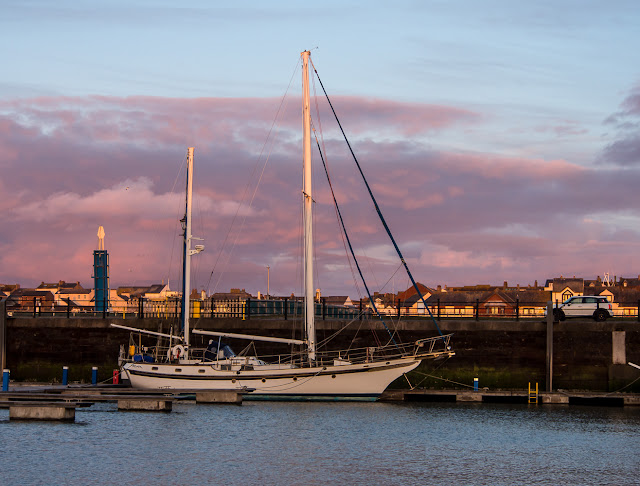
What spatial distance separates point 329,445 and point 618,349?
17418 millimetres

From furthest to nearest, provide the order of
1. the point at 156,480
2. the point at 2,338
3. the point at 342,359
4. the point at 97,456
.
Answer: the point at 2,338 < the point at 342,359 < the point at 97,456 < the point at 156,480

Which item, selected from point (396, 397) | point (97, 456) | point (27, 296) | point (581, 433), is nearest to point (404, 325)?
point (396, 397)

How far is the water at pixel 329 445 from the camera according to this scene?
89.5 feet

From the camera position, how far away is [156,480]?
85.8 feet

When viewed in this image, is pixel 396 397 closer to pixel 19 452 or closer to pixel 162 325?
pixel 162 325

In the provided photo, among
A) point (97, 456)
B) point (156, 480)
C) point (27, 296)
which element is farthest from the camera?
point (27, 296)

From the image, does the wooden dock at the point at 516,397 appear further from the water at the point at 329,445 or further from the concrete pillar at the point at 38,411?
the concrete pillar at the point at 38,411

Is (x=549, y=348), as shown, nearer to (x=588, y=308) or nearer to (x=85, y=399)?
(x=588, y=308)

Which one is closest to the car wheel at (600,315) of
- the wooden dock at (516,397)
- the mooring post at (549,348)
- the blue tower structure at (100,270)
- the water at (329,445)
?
the mooring post at (549,348)

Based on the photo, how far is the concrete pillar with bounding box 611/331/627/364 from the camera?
4347cm

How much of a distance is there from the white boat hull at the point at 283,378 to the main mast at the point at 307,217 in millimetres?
1174

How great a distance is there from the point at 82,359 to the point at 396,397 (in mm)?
16246

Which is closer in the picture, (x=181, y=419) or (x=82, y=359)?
(x=181, y=419)

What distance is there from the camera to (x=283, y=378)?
139 feet
